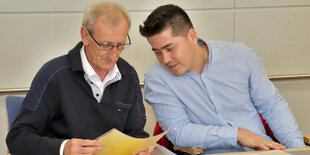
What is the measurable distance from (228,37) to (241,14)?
24 centimetres

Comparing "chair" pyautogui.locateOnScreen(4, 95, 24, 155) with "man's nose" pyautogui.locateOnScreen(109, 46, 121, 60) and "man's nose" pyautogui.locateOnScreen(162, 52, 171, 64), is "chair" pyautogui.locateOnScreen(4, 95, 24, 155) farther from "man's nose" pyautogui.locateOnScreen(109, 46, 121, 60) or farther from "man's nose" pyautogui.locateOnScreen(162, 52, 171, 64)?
"man's nose" pyautogui.locateOnScreen(162, 52, 171, 64)

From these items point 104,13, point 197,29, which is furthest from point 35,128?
point 197,29

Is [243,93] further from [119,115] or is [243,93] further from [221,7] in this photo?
[221,7]

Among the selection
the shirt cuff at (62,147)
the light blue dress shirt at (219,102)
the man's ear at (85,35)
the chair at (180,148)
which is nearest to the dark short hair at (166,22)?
the light blue dress shirt at (219,102)

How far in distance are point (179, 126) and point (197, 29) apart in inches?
60.9

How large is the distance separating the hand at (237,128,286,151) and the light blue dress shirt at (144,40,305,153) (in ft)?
0.12

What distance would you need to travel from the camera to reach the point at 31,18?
355 centimetres

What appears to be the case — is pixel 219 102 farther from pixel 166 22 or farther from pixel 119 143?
pixel 119 143

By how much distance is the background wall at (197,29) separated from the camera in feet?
11.7

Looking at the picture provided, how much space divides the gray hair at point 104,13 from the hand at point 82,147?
26.2 inches

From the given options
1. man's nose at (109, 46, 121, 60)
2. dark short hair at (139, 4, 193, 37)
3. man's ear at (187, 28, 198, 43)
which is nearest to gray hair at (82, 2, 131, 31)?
man's nose at (109, 46, 121, 60)

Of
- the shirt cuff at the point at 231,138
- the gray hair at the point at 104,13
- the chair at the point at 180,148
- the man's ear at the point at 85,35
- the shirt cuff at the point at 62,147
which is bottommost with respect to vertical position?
the chair at the point at 180,148

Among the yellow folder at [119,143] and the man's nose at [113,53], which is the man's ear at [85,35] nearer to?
the man's nose at [113,53]

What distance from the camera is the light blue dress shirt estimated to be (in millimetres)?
2475
